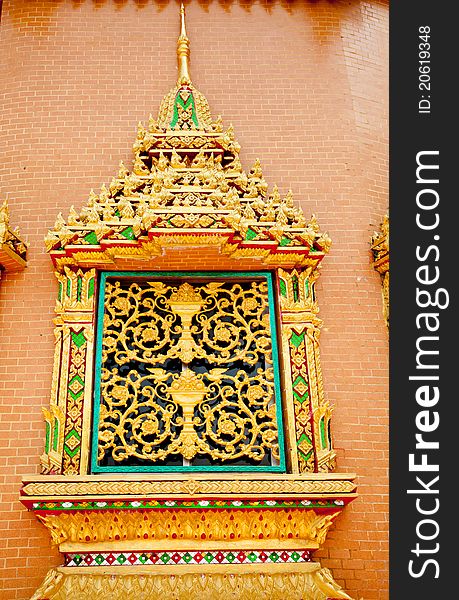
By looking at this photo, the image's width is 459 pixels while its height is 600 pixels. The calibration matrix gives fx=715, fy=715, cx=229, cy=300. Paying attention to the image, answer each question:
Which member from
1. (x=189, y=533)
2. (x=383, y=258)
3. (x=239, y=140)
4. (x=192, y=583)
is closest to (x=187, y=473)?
(x=189, y=533)

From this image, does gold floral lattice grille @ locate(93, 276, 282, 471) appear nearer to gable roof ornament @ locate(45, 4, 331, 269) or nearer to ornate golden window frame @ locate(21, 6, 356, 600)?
ornate golden window frame @ locate(21, 6, 356, 600)

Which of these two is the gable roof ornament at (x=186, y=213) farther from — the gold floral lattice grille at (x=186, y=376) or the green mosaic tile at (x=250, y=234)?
the gold floral lattice grille at (x=186, y=376)

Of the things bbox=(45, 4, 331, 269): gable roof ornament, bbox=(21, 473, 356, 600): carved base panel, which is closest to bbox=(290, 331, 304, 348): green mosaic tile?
bbox=(45, 4, 331, 269): gable roof ornament

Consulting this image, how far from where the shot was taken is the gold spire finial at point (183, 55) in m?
6.96

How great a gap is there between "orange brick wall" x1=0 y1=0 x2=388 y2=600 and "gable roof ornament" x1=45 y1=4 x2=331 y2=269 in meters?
0.38

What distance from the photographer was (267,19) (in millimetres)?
7602

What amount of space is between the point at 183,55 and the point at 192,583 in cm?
493

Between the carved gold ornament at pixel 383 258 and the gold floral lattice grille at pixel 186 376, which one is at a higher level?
the carved gold ornament at pixel 383 258

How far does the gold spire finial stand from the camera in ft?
22.8

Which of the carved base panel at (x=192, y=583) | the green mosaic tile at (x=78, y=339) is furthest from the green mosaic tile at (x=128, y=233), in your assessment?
the carved base panel at (x=192, y=583)

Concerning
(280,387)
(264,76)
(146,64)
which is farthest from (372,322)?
(146,64)

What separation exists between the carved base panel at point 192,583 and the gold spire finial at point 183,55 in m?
4.45

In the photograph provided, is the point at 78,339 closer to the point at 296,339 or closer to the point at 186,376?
the point at 186,376

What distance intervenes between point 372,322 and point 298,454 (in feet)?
4.65
